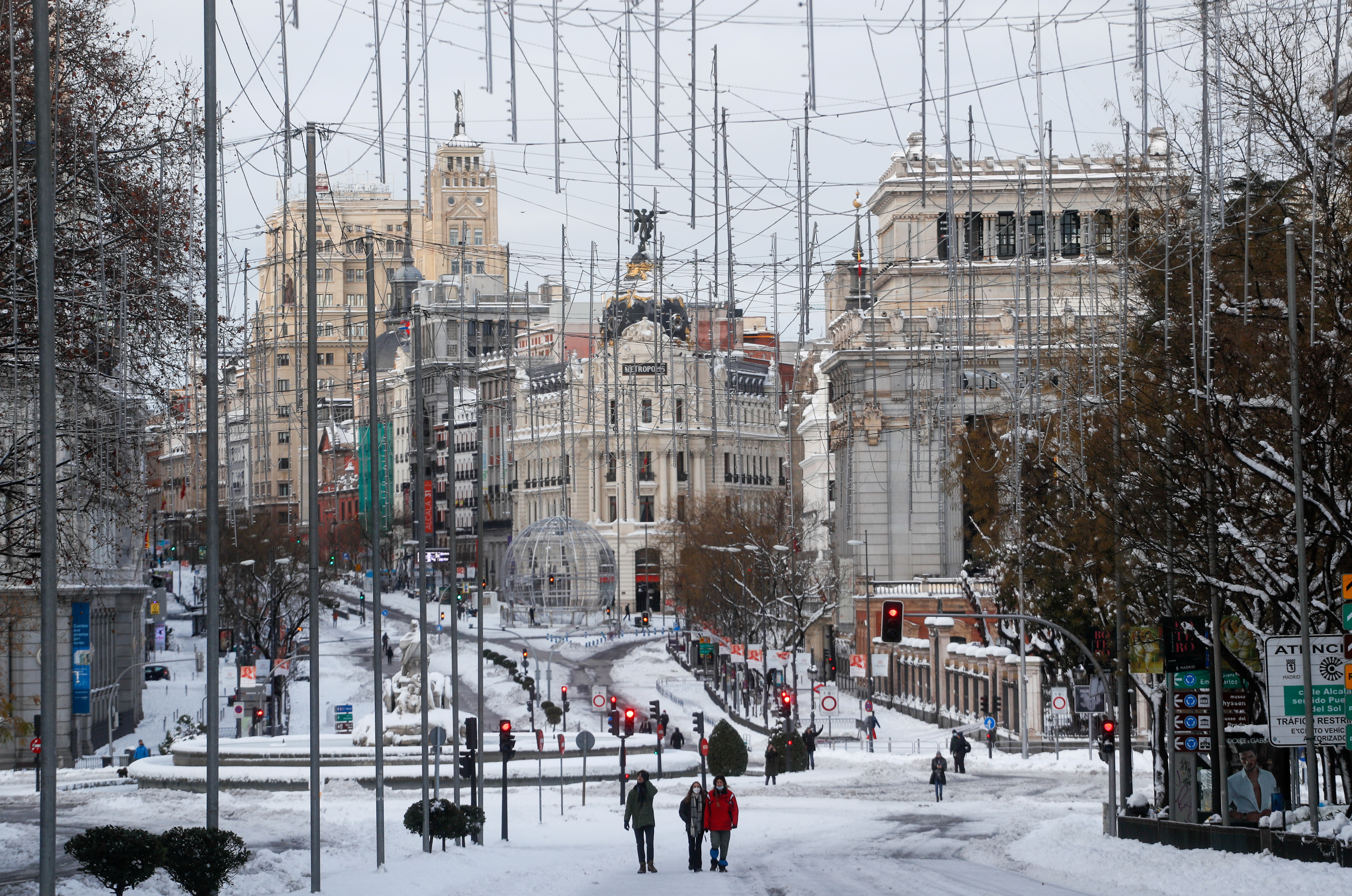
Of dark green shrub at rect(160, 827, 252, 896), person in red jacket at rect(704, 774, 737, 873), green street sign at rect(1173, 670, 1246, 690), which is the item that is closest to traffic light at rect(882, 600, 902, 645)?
green street sign at rect(1173, 670, 1246, 690)

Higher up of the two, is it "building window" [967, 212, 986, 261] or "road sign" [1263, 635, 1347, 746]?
"building window" [967, 212, 986, 261]

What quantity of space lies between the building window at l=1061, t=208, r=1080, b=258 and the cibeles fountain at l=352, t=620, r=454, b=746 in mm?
28607

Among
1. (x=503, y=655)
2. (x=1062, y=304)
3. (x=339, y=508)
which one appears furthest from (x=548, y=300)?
(x=1062, y=304)

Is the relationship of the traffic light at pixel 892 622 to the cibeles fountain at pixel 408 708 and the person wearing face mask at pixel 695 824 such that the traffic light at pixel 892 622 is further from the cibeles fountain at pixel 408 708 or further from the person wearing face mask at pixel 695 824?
the person wearing face mask at pixel 695 824

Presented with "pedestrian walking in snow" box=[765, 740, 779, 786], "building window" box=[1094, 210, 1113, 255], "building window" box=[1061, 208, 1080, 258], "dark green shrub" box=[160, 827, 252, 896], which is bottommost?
"pedestrian walking in snow" box=[765, 740, 779, 786]

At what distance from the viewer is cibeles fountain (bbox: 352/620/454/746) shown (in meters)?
53.7

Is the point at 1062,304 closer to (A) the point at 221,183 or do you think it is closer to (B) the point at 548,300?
(A) the point at 221,183

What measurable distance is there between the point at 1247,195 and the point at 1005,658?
4032 cm

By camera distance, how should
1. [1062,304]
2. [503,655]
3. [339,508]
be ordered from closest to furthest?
[1062,304], [503,655], [339,508]

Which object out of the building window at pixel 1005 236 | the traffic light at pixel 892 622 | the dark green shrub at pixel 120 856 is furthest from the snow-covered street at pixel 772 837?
the building window at pixel 1005 236

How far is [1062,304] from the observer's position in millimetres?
75062

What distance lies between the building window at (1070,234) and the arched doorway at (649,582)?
5963cm

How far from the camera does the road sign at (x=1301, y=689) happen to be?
20000 millimetres

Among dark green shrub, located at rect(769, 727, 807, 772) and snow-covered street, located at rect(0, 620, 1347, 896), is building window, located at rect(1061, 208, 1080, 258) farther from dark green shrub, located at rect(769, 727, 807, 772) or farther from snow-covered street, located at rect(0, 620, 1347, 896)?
dark green shrub, located at rect(769, 727, 807, 772)
